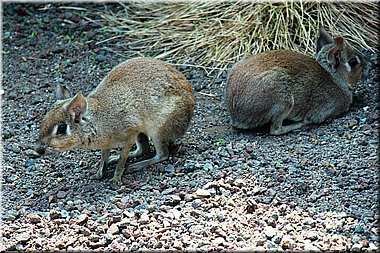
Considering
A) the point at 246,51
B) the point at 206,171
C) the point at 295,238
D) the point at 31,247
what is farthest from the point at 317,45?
the point at 31,247

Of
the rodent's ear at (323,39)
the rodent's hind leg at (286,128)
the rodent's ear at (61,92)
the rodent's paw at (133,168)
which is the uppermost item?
the rodent's ear at (323,39)

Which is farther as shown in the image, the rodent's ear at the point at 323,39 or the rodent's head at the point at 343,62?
the rodent's ear at the point at 323,39

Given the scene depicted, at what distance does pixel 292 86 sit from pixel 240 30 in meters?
1.99

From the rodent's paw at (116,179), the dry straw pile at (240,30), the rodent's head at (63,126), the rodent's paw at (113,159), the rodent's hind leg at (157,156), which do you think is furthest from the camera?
the dry straw pile at (240,30)

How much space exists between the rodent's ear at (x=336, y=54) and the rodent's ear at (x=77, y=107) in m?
3.21

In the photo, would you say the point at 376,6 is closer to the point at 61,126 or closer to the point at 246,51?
the point at 246,51

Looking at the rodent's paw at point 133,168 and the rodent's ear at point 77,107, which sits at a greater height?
the rodent's ear at point 77,107

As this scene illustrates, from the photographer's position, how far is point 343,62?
8328mm

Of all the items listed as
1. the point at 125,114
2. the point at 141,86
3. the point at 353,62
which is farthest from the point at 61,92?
the point at 353,62

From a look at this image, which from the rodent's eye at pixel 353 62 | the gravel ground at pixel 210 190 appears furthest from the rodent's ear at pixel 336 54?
the gravel ground at pixel 210 190

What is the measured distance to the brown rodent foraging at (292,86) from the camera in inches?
305

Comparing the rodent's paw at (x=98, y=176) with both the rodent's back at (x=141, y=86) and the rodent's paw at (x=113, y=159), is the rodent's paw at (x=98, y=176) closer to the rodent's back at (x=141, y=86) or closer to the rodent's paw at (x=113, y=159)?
the rodent's paw at (x=113, y=159)

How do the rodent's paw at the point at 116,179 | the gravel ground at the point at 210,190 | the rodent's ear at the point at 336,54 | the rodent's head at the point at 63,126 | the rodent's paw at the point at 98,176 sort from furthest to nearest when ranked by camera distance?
the rodent's ear at the point at 336,54
the rodent's paw at the point at 98,176
the rodent's paw at the point at 116,179
the rodent's head at the point at 63,126
the gravel ground at the point at 210,190

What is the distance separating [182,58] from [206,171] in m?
3.00
